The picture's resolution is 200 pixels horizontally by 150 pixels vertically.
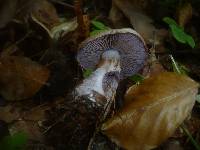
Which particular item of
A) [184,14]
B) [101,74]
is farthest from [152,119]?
[184,14]

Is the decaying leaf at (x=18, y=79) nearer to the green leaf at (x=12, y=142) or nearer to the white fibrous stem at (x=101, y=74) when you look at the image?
→ the white fibrous stem at (x=101, y=74)

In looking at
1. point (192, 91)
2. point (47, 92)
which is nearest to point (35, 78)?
point (47, 92)

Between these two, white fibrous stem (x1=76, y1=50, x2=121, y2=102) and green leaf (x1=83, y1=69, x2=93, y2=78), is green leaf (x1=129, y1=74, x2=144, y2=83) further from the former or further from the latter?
green leaf (x1=83, y1=69, x2=93, y2=78)

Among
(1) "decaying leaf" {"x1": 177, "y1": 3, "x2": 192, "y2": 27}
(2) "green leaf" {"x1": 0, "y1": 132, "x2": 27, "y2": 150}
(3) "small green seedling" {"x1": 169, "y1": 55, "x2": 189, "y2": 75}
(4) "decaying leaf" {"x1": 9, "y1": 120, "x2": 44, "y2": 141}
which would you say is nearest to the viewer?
(2) "green leaf" {"x1": 0, "y1": 132, "x2": 27, "y2": 150}

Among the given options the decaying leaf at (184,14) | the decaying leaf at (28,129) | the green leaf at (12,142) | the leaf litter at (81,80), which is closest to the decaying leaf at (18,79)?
the leaf litter at (81,80)

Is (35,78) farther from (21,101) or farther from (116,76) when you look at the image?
(116,76)

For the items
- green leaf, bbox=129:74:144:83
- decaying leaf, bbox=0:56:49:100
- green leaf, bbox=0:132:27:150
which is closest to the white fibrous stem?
green leaf, bbox=129:74:144:83
